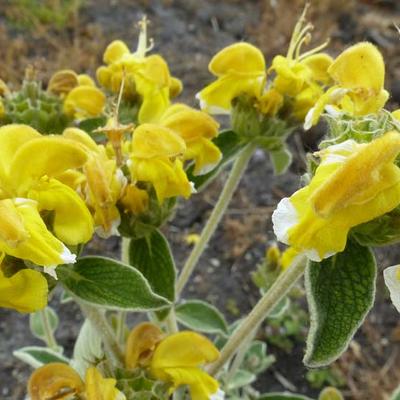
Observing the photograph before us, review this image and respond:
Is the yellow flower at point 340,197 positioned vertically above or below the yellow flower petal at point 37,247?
above

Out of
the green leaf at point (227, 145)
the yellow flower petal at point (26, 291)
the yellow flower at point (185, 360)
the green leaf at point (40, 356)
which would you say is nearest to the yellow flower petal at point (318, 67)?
the green leaf at point (227, 145)

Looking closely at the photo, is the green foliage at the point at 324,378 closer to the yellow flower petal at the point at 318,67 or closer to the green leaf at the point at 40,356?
the green leaf at the point at 40,356

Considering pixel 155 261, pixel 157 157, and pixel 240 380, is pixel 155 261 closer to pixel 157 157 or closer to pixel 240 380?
pixel 157 157

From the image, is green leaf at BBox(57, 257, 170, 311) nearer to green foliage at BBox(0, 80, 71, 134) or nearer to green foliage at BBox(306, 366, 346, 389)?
green foliage at BBox(0, 80, 71, 134)

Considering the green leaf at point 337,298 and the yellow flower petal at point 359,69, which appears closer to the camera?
the green leaf at point 337,298

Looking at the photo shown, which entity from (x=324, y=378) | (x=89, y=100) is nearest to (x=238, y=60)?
(x=89, y=100)

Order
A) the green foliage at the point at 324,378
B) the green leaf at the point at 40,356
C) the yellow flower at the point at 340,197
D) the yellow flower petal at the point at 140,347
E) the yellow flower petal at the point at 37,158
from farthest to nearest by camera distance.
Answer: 1. the green foliage at the point at 324,378
2. the green leaf at the point at 40,356
3. the yellow flower petal at the point at 140,347
4. the yellow flower petal at the point at 37,158
5. the yellow flower at the point at 340,197
